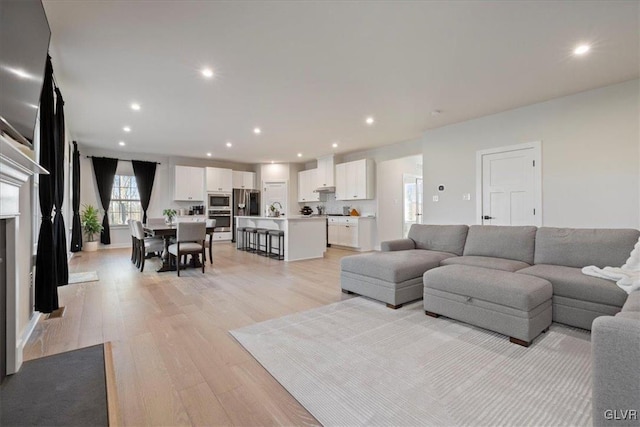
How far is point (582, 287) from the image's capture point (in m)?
2.47

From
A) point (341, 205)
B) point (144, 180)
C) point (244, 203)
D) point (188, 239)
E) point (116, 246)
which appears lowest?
point (116, 246)

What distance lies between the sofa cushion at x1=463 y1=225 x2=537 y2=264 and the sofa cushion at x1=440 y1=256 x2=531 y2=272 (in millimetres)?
Result: 116

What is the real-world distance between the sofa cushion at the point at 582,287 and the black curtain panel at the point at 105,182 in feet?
29.3

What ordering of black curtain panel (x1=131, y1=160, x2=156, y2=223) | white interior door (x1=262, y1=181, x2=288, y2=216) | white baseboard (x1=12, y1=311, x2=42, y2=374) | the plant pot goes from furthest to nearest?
white interior door (x1=262, y1=181, x2=288, y2=216) → black curtain panel (x1=131, y1=160, x2=156, y2=223) → the plant pot → white baseboard (x1=12, y1=311, x2=42, y2=374)

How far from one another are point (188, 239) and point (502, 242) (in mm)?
4512

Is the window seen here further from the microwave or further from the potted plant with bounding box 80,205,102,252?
the microwave

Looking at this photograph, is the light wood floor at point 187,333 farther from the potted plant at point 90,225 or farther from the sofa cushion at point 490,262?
the potted plant at point 90,225

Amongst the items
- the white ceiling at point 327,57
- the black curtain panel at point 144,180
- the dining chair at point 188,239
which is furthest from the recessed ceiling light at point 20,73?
the black curtain panel at point 144,180

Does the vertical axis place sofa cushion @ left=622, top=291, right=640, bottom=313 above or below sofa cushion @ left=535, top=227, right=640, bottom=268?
below

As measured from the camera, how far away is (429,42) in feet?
8.93

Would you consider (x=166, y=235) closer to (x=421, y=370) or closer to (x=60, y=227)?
(x=60, y=227)

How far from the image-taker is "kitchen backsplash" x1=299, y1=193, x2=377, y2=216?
25.6 feet

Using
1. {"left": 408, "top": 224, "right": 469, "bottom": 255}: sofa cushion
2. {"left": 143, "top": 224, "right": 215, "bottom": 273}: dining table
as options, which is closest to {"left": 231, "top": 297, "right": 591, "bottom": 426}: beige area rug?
{"left": 408, "top": 224, "right": 469, "bottom": 255}: sofa cushion

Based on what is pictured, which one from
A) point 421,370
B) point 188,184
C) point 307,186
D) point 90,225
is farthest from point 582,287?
point 90,225
